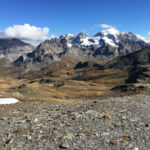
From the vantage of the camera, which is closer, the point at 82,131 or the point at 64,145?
the point at 64,145

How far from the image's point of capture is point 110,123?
19.1m

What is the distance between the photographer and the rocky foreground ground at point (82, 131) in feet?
48.3

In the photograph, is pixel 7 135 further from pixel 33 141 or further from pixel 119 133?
pixel 119 133

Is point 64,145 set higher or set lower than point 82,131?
lower

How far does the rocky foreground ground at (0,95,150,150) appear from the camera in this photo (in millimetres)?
14711

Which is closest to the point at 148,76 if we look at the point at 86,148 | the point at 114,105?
the point at 114,105

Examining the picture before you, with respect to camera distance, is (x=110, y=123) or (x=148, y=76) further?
(x=148, y=76)

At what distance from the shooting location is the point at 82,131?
17266mm

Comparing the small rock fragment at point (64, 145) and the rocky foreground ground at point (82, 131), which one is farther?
the rocky foreground ground at point (82, 131)

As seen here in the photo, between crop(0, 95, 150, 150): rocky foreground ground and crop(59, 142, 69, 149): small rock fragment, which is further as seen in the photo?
crop(0, 95, 150, 150): rocky foreground ground

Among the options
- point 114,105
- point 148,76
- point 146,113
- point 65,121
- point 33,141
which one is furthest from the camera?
point 148,76

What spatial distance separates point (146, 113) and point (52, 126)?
38.5 feet

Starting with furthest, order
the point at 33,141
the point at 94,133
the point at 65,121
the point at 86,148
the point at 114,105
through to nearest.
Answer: the point at 114,105
the point at 65,121
the point at 94,133
the point at 33,141
the point at 86,148

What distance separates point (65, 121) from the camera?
20203 millimetres
